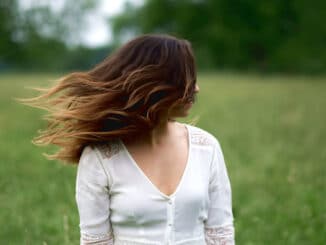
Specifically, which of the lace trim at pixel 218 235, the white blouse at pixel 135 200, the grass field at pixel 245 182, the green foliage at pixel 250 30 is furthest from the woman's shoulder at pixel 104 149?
the green foliage at pixel 250 30

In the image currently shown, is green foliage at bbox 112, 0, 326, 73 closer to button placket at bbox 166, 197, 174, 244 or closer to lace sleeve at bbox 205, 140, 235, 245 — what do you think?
lace sleeve at bbox 205, 140, 235, 245

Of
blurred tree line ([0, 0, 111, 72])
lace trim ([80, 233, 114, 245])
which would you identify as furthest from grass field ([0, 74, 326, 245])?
blurred tree line ([0, 0, 111, 72])

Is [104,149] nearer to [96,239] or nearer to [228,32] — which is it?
[96,239]

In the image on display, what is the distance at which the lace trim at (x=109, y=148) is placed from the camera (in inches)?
92.0

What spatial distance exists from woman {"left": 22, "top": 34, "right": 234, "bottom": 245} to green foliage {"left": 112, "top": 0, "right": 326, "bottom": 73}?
40.3 meters

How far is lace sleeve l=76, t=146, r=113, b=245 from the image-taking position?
230 centimetres

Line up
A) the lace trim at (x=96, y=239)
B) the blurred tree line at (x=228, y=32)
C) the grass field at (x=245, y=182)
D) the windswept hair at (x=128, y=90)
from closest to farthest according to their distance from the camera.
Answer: the windswept hair at (x=128, y=90), the lace trim at (x=96, y=239), the grass field at (x=245, y=182), the blurred tree line at (x=228, y=32)

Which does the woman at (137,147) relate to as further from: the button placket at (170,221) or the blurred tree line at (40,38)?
the blurred tree line at (40,38)

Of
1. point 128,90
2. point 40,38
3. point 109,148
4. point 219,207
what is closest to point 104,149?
point 109,148

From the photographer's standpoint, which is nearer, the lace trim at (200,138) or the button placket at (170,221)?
the button placket at (170,221)

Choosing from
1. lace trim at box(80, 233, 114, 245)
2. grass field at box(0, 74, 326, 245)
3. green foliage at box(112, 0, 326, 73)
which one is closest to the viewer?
lace trim at box(80, 233, 114, 245)

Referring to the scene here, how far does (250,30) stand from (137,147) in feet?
148

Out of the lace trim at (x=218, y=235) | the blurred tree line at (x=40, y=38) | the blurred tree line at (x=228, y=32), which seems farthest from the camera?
the blurred tree line at (x=40, y=38)

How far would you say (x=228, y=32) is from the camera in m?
46.2
